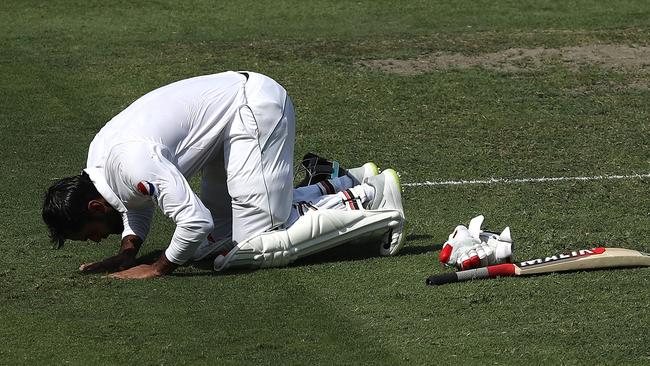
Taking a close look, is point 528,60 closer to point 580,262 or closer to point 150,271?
point 580,262

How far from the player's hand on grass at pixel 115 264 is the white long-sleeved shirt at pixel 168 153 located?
0.14m

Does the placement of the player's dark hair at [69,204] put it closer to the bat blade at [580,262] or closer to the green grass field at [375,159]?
the green grass field at [375,159]

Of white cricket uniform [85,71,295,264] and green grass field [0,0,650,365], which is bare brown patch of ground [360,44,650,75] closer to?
green grass field [0,0,650,365]

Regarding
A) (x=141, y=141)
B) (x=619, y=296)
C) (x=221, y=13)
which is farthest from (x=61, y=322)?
(x=221, y=13)

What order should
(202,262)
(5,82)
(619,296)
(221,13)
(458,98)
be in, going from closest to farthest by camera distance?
(619,296)
(202,262)
(458,98)
(5,82)
(221,13)

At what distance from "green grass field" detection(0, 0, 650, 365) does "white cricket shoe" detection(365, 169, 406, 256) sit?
11 cm

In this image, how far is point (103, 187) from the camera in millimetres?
6938

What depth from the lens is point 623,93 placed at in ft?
41.1

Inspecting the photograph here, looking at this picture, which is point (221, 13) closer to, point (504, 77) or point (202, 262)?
point (504, 77)

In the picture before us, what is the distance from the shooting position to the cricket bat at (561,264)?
22.7 feet

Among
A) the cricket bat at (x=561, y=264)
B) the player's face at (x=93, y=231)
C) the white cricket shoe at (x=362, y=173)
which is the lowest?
the cricket bat at (x=561, y=264)

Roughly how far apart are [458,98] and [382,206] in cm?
486

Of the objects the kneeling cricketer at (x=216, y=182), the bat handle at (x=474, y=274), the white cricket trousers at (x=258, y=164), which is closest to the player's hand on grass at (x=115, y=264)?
the kneeling cricketer at (x=216, y=182)

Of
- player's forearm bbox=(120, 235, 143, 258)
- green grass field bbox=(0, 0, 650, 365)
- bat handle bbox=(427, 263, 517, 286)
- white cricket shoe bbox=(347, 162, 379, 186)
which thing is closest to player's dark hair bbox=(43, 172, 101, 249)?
green grass field bbox=(0, 0, 650, 365)
